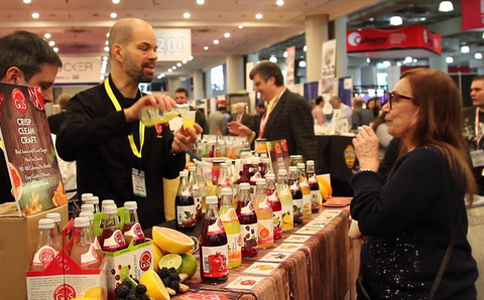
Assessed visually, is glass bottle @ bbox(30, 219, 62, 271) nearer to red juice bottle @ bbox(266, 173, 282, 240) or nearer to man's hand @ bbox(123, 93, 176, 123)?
man's hand @ bbox(123, 93, 176, 123)

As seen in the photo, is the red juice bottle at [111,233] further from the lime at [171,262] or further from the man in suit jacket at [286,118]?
the man in suit jacket at [286,118]

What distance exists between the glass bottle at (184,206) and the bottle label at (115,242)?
823mm

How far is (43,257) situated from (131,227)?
28cm

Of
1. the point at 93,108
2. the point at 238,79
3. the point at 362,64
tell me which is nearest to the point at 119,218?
the point at 93,108

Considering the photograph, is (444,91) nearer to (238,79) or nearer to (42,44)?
(42,44)

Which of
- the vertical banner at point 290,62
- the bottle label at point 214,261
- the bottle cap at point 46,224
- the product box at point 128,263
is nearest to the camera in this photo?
the bottle cap at point 46,224

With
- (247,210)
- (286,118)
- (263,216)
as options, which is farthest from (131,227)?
(286,118)

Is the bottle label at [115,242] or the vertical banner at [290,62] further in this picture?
the vertical banner at [290,62]

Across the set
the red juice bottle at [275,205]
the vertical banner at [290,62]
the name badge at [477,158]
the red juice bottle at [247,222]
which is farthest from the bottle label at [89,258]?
the vertical banner at [290,62]

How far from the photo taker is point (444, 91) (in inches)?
72.7

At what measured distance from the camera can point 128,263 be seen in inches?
54.9

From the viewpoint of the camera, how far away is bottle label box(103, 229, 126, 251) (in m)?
1.38

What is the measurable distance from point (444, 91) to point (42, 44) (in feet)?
5.00

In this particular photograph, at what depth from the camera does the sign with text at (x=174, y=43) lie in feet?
41.9
